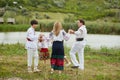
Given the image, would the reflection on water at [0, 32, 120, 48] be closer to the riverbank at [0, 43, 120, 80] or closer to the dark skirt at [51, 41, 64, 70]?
the riverbank at [0, 43, 120, 80]

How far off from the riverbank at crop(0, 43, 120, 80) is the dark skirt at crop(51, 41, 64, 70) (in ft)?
1.03

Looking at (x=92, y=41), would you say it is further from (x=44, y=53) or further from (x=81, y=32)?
(x=44, y=53)

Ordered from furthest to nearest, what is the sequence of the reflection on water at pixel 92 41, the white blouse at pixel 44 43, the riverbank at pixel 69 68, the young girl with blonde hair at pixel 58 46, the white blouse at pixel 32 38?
the reflection on water at pixel 92 41 → the white blouse at pixel 44 43 → the white blouse at pixel 32 38 → the young girl with blonde hair at pixel 58 46 → the riverbank at pixel 69 68

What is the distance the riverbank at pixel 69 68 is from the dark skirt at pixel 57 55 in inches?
12.4

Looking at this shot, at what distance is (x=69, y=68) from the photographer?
49.2ft

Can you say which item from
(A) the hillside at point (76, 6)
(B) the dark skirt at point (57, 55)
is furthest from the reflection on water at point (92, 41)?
(A) the hillside at point (76, 6)

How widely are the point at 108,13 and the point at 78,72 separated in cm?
5976

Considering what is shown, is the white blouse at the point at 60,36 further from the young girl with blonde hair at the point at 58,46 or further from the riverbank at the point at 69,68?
the riverbank at the point at 69,68

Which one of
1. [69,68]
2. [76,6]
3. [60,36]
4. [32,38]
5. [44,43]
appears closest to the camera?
[60,36]

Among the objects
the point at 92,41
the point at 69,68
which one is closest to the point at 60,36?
the point at 69,68

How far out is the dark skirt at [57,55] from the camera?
531 inches

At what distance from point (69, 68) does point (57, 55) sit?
1.60m

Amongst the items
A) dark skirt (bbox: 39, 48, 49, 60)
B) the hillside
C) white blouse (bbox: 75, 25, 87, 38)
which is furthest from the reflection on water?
the hillside

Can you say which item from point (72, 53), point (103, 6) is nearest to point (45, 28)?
point (72, 53)
